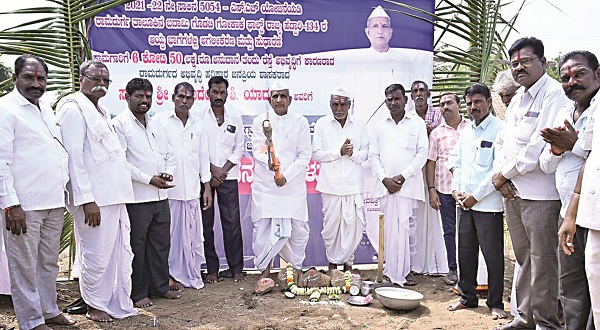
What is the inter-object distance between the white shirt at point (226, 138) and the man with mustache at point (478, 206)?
2.36 meters

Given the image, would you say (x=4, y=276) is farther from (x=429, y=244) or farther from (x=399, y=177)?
(x=429, y=244)

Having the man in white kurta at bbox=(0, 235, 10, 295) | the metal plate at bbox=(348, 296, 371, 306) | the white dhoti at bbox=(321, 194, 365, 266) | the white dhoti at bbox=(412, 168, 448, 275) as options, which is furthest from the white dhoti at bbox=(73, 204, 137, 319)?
the white dhoti at bbox=(412, 168, 448, 275)

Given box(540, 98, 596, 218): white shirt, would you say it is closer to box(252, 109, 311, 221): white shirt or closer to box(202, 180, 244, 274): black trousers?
box(252, 109, 311, 221): white shirt

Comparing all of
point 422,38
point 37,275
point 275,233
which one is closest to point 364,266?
point 275,233

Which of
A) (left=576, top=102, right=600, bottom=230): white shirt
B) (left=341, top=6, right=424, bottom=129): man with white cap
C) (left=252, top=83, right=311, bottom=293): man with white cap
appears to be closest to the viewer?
(left=576, top=102, right=600, bottom=230): white shirt

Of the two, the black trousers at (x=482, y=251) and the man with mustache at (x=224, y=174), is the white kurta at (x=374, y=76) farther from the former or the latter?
the black trousers at (x=482, y=251)

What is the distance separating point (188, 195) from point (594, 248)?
12.6 feet

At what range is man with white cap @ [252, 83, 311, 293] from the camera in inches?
232

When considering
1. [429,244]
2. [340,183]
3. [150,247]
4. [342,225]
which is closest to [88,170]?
[150,247]

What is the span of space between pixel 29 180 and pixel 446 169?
12.8ft

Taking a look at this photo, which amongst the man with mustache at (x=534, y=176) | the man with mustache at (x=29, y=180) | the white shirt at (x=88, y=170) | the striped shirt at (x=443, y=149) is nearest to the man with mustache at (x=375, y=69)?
the striped shirt at (x=443, y=149)

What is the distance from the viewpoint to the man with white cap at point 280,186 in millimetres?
5883

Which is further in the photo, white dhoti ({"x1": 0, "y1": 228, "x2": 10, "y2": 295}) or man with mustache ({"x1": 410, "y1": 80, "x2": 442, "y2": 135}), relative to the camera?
man with mustache ({"x1": 410, "y1": 80, "x2": 442, "y2": 135})

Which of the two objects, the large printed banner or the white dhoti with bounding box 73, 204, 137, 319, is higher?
the large printed banner
